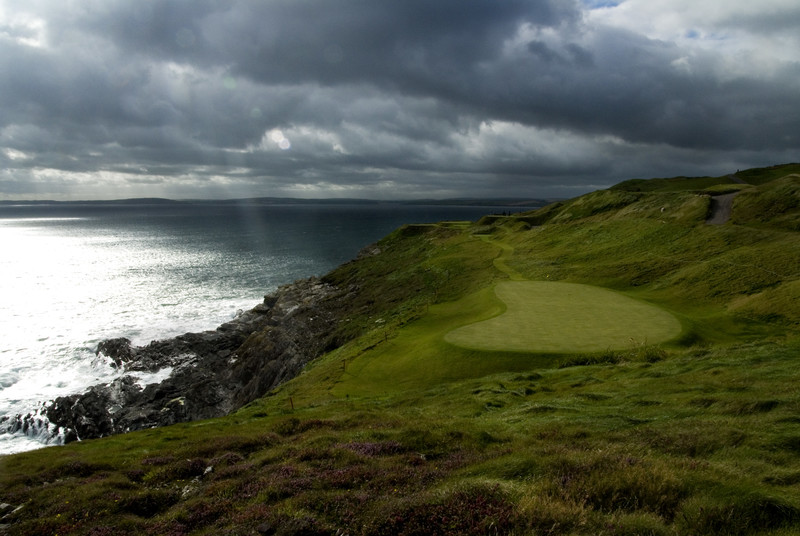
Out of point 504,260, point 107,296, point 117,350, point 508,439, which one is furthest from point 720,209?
point 107,296

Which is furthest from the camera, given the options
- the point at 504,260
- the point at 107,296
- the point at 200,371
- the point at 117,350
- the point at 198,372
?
the point at 107,296

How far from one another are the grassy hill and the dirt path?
1090 centimetres

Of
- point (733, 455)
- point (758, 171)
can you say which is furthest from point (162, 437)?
point (758, 171)

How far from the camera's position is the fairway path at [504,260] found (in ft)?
182

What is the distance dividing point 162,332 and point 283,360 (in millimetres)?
25713

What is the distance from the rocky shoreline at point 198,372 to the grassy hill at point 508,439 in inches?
470

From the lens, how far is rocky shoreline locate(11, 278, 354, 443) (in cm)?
3784

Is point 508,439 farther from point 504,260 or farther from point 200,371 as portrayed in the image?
point 504,260

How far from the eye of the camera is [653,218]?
64188 millimetres

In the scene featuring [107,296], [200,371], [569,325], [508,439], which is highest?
[508,439]

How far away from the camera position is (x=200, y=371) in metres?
47.7

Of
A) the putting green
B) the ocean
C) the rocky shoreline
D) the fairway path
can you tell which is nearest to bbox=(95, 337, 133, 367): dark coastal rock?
the rocky shoreline

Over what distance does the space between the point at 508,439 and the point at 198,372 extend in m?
43.5

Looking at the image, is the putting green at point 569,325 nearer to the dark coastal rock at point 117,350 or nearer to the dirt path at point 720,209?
the dirt path at point 720,209
